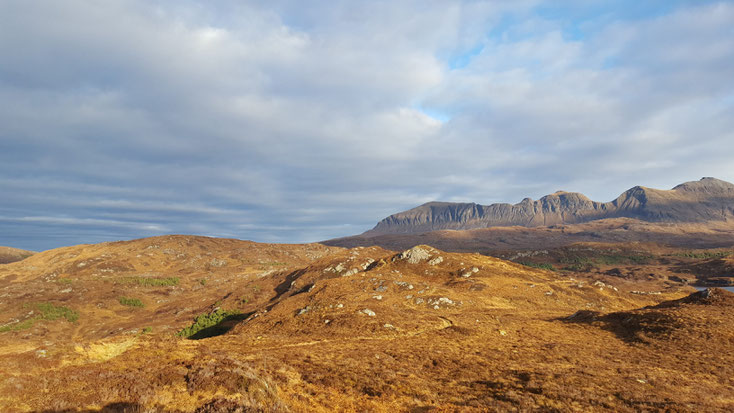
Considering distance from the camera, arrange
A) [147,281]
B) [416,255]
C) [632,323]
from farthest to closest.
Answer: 1. [147,281]
2. [416,255]
3. [632,323]

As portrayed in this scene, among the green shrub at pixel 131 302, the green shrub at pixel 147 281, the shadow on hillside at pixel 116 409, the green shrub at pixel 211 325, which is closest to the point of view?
the shadow on hillside at pixel 116 409

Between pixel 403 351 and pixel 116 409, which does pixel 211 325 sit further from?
pixel 116 409

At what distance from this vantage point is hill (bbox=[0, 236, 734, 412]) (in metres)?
11.5

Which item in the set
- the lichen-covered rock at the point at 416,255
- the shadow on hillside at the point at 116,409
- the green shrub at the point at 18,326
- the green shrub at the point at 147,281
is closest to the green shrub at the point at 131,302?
the green shrub at the point at 18,326

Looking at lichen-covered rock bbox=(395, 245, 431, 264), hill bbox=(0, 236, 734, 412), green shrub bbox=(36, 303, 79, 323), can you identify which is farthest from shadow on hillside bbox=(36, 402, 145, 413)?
green shrub bbox=(36, 303, 79, 323)

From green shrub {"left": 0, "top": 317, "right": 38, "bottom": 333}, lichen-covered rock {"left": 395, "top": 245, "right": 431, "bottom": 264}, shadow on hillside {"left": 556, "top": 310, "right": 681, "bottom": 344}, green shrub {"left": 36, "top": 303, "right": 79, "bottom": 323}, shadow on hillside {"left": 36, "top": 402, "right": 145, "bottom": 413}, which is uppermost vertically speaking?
lichen-covered rock {"left": 395, "top": 245, "right": 431, "bottom": 264}

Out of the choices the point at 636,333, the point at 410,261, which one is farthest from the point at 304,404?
the point at 410,261

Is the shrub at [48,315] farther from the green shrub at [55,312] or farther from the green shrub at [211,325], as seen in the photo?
the green shrub at [211,325]

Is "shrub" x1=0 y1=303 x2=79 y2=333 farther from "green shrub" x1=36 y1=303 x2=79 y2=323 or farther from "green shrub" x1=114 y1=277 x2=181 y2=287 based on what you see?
"green shrub" x1=114 y1=277 x2=181 y2=287

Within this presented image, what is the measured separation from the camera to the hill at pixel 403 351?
1151 centimetres

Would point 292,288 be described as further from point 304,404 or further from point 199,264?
point 199,264

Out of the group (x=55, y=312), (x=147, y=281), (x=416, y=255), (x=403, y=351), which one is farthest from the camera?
(x=147, y=281)

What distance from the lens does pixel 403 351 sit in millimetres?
19891

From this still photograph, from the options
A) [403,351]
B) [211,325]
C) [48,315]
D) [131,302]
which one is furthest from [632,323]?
[48,315]
